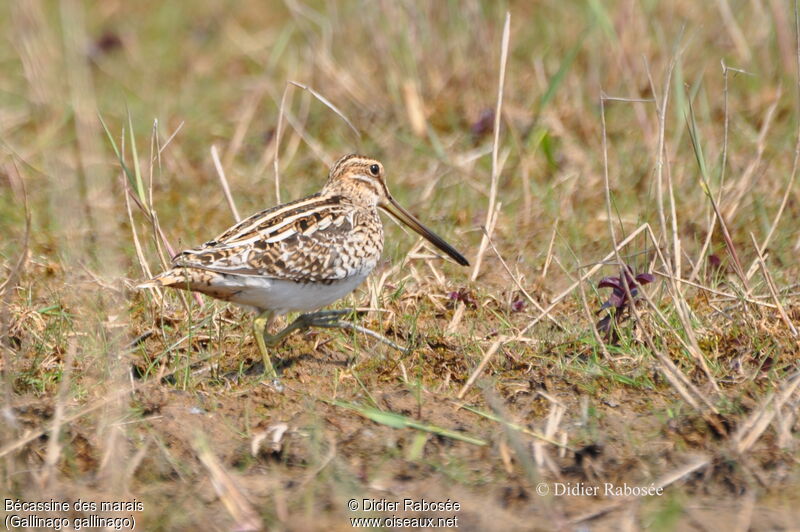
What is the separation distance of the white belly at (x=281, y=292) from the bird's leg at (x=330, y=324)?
47 mm

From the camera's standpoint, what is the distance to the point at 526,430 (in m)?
3.92

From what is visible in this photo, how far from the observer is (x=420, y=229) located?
5.41 m

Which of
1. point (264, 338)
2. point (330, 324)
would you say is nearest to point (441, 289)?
point (330, 324)

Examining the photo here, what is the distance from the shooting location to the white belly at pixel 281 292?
4492 mm

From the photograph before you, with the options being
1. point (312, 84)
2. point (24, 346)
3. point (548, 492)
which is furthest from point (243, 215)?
point (548, 492)

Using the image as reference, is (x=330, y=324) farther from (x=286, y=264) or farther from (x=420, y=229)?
(x=420, y=229)

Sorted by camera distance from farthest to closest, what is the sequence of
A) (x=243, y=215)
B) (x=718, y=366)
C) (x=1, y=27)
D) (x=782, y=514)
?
(x=1, y=27) → (x=243, y=215) → (x=718, y=366) → (x=782, y=514)

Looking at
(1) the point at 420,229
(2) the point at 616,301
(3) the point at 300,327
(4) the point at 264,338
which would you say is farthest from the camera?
(1) the point at 420,229

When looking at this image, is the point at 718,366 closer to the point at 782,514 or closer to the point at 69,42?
the point at 782,514

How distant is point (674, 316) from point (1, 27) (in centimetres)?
647

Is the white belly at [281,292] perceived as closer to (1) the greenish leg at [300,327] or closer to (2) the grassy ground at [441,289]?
(1) the greenish leg at [300,327]

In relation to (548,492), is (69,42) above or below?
above

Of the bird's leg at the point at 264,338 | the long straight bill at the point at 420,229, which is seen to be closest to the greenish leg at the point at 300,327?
the bird's leg at the point at 264,338

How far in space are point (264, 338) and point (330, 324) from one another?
339 mm
